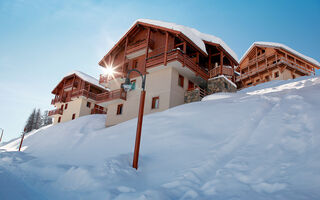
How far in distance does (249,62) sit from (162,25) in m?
24.3

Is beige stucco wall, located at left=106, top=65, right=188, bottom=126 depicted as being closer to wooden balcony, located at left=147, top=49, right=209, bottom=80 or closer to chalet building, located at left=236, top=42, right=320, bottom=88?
wooden balcony, located at left=147, top=49, right=209, bottom=80

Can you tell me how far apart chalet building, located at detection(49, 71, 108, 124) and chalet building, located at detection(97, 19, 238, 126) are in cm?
971

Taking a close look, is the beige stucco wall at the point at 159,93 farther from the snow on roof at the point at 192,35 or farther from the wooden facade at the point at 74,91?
the wooden facade at the point at 74,91

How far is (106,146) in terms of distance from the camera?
33.8 ft

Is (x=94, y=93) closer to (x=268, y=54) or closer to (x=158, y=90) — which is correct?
(x=158, y=90)

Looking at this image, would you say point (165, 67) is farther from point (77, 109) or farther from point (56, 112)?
point (56, 112)

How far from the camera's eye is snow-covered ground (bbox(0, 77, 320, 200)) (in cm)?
511

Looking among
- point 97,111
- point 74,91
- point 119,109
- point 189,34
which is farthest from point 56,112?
point 189,34

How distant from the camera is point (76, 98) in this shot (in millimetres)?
34250

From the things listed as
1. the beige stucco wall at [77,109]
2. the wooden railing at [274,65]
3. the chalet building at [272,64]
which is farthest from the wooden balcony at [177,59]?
the beige stucco wall at [77,109]

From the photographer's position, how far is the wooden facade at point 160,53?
65.1 ft

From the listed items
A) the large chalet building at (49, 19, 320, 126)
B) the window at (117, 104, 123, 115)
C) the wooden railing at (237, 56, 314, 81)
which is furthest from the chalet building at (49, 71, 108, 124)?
the wooden railing at (237, 56, 314, 81)

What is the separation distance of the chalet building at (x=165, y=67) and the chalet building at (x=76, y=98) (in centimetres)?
971

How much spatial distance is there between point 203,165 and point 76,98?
104 feet
